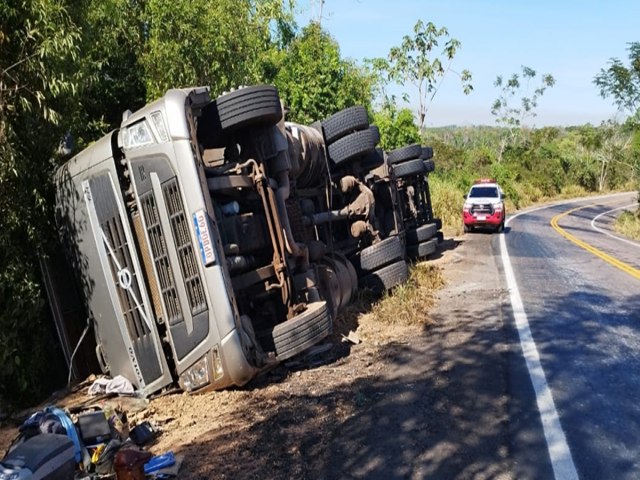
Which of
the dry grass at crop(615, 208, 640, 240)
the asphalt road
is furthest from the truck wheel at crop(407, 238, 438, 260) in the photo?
the dry grass at crop(615, 208, 640, 240)

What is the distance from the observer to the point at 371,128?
1000 centimetres

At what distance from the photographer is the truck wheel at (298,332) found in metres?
5.84

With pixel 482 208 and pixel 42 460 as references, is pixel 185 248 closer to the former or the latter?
pixel 42 460

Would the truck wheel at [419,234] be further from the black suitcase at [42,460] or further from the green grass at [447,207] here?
the black suitcase at [42,460]

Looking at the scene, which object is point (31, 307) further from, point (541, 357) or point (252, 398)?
point (541, 357)

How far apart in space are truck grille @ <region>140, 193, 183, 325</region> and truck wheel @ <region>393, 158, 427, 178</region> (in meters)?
8.72

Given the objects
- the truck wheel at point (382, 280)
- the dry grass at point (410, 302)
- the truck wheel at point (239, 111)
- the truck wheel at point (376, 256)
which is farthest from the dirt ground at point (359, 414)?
the truck wheel at point (239, 111)

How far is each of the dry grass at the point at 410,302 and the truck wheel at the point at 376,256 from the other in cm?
47

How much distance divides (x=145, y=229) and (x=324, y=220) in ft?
11.3

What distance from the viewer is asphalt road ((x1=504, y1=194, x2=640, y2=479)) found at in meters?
3.96

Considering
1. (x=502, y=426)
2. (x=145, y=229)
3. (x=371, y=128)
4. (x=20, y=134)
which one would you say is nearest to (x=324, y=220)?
(x=371, y=128)

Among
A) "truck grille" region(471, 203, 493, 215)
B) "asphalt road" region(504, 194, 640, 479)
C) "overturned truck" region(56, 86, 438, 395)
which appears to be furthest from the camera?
"truck grille" region(471, 203, 493, 215)

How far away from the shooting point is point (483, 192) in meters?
21.9

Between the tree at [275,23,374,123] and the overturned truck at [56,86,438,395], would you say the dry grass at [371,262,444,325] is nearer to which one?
the overturned truck at [56,86,438,395]
